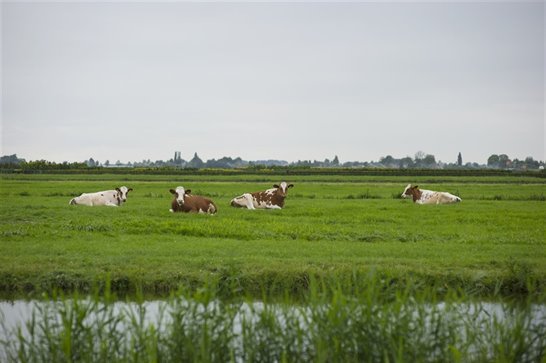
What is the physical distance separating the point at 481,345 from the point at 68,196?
29.5 m

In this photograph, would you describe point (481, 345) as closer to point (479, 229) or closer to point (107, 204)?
point (479, 229)

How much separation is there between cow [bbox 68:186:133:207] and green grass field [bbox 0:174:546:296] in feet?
8.99

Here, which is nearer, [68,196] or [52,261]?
[52,261]

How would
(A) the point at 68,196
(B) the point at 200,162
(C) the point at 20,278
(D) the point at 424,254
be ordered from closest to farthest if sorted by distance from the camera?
1. (C) the point at 20,278
2. (D) the point at 424,254
3. (A) the point at 68,196
4. (B) the point at 200,162

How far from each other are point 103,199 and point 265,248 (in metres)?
14.6

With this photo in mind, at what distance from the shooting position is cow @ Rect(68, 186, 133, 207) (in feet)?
90.0

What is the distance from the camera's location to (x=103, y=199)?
27969 millimetres

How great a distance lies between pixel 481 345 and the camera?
309 inches

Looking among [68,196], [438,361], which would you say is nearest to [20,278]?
[438,361]

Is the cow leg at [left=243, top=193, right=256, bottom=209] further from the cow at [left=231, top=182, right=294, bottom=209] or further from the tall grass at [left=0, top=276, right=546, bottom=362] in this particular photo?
the tall grass at [left=0, top=276, right=546, bottom=362]

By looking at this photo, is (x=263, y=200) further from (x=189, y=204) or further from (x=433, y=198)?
(x=433, y=198)

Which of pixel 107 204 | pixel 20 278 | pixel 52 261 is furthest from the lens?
pixel 107 204

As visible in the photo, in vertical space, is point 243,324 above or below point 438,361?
above

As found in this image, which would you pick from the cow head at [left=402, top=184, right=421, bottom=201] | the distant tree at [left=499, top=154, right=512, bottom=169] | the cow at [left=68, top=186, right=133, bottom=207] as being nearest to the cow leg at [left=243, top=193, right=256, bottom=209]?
the cow at [left=68, top=186, right=133, bottom=207]
